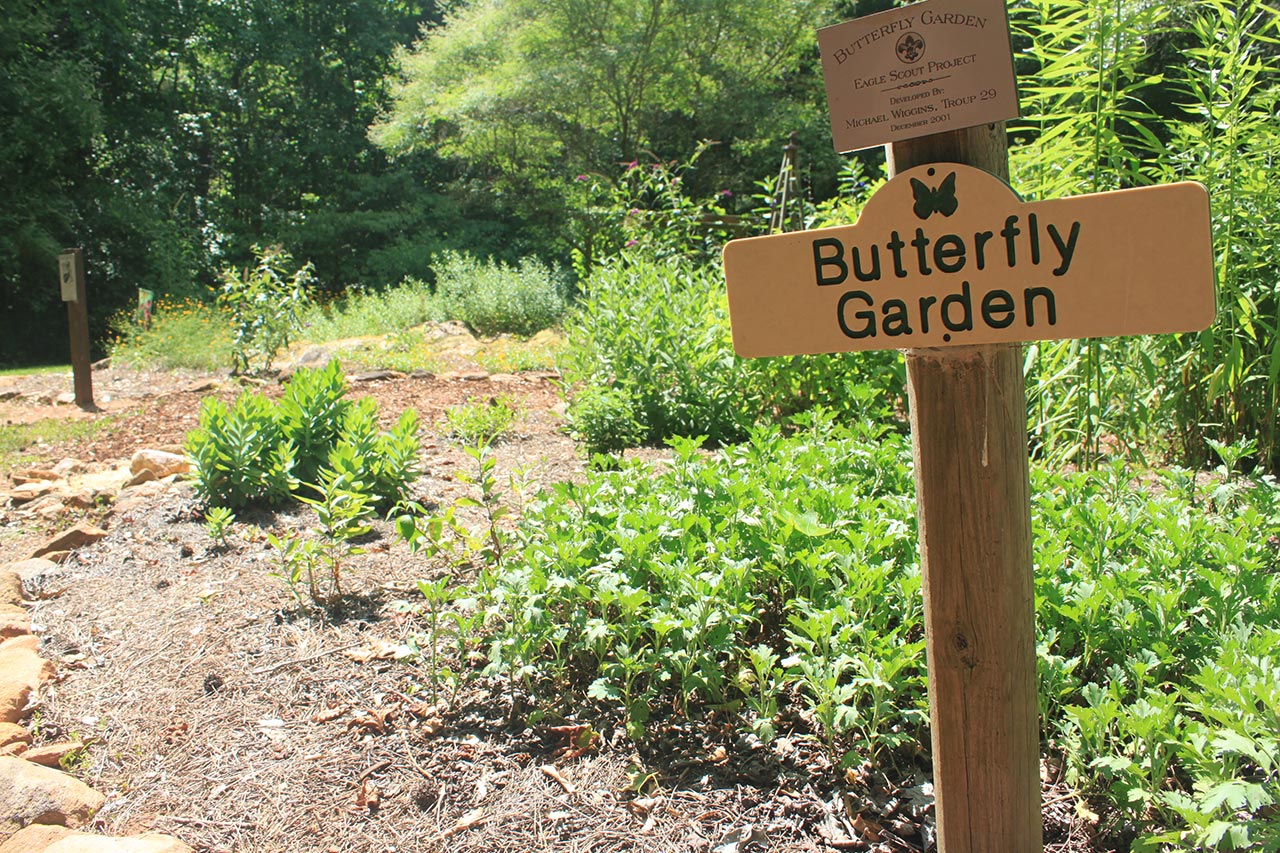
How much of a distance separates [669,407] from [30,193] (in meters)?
16.8

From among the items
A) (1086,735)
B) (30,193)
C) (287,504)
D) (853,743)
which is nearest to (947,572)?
(1086,735)

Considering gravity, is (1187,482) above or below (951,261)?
below

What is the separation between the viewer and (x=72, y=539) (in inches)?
163

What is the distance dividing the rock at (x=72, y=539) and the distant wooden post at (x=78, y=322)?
15.6ft

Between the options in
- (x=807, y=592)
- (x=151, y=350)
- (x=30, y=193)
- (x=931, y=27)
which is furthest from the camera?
(x=30, y=193)

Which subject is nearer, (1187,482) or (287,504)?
(1187,482)

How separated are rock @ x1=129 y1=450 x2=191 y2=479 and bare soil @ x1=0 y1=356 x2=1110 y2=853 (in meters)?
1.26

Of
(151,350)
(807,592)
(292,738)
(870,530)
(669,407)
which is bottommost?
(292,738)

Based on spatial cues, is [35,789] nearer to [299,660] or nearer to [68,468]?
[299,660]

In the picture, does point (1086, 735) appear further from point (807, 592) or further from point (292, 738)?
point (292, 738)

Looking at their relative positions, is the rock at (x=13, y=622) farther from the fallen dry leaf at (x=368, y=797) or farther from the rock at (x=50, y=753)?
the fallen dry leaf at (x=368, y=797)

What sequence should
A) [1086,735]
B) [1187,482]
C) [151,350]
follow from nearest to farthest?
[1086,735] → [1187,482] → [151,350]

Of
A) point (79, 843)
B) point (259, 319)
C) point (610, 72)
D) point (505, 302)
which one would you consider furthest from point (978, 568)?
point (610, 72)

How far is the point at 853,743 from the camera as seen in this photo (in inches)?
85.2
